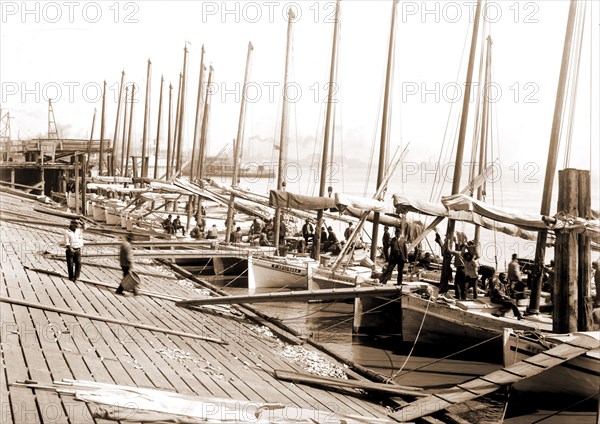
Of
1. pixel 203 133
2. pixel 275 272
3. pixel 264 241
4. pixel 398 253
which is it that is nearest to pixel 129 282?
pixel 398 253

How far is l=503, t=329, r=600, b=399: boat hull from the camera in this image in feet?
35.9

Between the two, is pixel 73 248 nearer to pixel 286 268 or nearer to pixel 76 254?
pixel 76 254

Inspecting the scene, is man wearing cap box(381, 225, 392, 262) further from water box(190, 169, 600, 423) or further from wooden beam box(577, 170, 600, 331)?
wooden beam box(577, 170, 600, 331)

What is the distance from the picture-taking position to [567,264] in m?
11.9

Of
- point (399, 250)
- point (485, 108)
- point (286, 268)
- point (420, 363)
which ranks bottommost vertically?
point (420, 363)

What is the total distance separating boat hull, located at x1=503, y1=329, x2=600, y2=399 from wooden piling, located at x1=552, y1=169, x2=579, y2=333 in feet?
1.69

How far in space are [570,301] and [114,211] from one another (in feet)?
112

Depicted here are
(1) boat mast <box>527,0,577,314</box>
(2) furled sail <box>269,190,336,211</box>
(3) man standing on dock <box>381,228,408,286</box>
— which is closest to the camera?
(1) boat mast <box>527,0,577,314</box>

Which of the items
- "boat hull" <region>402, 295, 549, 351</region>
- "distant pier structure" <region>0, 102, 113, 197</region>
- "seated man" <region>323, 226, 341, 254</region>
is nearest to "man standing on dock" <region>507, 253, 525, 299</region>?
"boat hull" <region>402, 295, 549, 351</region>

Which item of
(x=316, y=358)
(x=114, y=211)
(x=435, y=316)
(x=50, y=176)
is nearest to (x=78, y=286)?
(x=316, y=358)

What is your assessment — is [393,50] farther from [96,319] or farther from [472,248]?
[96,319]

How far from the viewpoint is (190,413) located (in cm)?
732

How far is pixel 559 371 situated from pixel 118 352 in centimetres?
835

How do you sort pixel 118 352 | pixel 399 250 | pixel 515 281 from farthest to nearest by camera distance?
pixel 515 281 → pixel 399 250 → pixel 118 352
